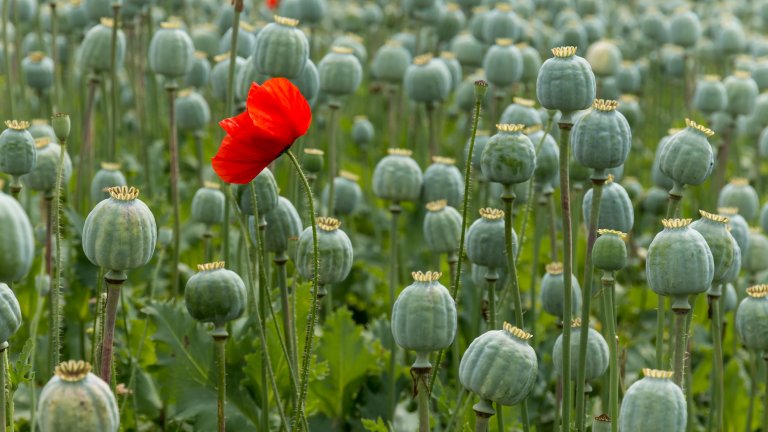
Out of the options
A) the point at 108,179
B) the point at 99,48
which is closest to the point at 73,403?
the point at 108,179

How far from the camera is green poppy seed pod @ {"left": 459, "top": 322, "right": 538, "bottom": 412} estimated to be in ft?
5.13

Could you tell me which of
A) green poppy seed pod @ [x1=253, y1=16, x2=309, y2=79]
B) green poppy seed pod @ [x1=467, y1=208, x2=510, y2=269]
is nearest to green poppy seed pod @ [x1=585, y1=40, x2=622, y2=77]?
green poppy seed pod @ [x1=253, y1=16, x2=309, y2=79]

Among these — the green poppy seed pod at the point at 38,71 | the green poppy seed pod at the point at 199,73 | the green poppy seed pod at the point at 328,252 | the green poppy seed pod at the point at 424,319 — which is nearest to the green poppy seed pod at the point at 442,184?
the green poppy seed pod at the point at 328,252

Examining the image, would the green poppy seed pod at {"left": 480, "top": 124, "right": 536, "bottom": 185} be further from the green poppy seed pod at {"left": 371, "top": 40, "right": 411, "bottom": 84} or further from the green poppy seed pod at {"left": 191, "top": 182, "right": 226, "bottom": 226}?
the green poppy seed pod at {"left": 371, "top": 40, "right": 411, "bottom": 84}

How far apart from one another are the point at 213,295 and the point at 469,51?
2.74 meters

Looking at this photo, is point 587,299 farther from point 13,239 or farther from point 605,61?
point 605,61

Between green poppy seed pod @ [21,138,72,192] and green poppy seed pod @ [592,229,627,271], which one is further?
green poppy seed pod @ [21,138,72,192]

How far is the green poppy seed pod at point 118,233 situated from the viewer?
1532 millimetres

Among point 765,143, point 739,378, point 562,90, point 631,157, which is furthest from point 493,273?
point 631,157

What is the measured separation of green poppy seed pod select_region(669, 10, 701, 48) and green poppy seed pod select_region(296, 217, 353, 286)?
294 cm

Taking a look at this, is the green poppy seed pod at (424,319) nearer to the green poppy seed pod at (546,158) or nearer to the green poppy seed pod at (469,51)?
the green poppy seed pod at (546,158)

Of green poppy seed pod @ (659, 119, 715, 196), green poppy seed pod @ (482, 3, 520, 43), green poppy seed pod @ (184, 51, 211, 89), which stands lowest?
green poppy seed pod @ (659, 119, 715, 196)

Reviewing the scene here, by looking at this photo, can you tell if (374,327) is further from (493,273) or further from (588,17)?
(588,17)

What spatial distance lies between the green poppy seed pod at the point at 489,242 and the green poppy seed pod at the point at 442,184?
0.68 metres
